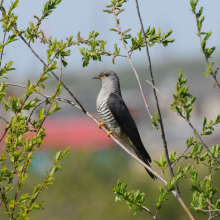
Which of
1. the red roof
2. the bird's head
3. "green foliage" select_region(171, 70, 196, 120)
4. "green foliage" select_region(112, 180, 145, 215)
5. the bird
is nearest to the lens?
"green foliage" select_region(171, 70, 196, 120)

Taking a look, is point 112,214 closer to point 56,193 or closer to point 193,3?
point 56,193

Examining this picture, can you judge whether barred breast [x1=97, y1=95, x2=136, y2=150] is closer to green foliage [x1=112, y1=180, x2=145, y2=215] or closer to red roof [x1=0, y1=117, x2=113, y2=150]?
green foliage [x1=112, y1=180, x2=145, y2=215]

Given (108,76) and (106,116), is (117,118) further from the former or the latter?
(108,76)

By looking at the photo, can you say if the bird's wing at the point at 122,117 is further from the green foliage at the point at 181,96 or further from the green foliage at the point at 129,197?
the green foliage at the point at 181,96

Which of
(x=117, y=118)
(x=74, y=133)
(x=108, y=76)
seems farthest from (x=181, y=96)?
(x=74, y=133)

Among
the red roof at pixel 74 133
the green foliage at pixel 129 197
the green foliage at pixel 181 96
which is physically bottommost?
the red roof at pixel 74 133

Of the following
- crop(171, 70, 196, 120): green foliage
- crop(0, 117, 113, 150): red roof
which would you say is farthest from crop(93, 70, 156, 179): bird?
crop(0, 117, 113, 150): red roof

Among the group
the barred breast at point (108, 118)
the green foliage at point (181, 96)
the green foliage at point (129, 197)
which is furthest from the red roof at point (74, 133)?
the green foliage at point (181, 96)

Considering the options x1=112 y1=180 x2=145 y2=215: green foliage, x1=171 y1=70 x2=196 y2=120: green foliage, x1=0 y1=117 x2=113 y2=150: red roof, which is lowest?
x1=0 y1=117 x2=113 y2=150: red roof

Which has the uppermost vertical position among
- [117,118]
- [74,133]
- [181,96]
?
[181,96]

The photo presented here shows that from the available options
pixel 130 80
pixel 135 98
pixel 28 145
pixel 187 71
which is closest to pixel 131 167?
pixel 28 145

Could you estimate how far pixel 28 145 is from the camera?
1.67m

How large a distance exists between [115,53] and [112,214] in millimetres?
5754

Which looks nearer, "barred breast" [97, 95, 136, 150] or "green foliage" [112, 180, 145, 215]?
"green foliage" [112, 180, 145, 215]
